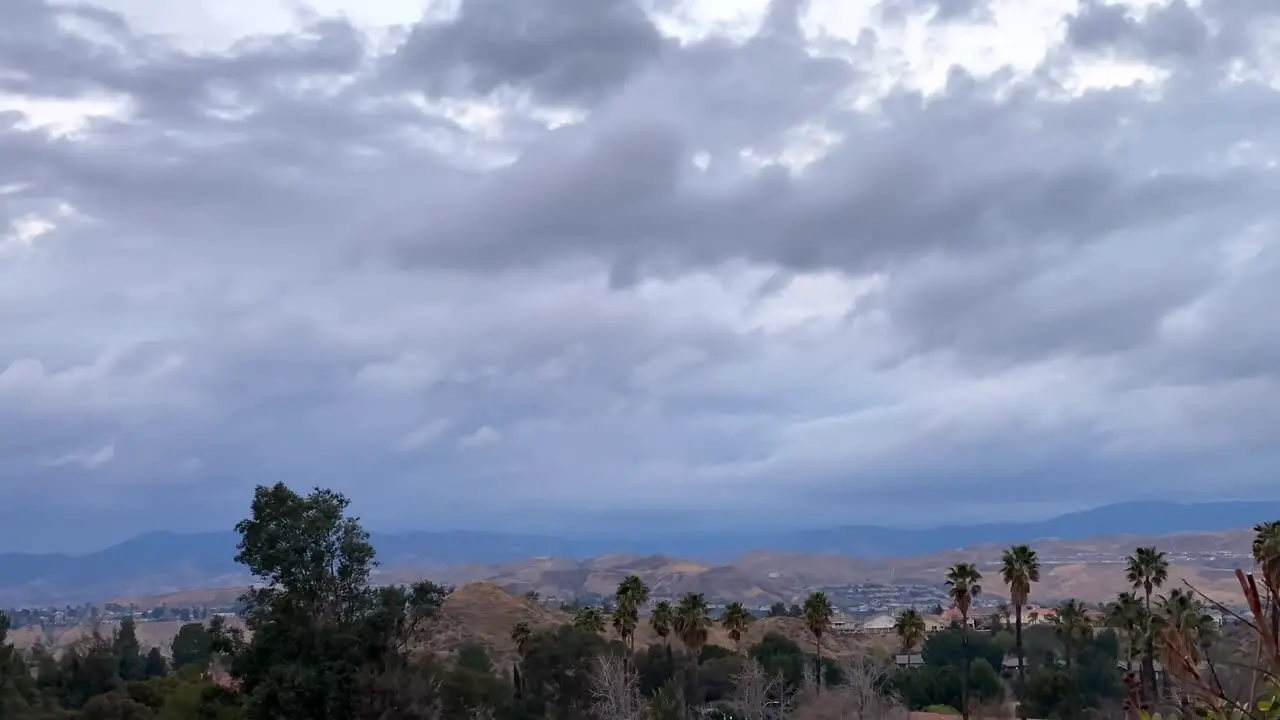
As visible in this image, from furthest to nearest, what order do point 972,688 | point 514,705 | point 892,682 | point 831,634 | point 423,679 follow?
point 831,634
point 972,688
point 892,682
point 514,705
point 423,679

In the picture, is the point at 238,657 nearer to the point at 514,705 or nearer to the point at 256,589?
the point at 256,589

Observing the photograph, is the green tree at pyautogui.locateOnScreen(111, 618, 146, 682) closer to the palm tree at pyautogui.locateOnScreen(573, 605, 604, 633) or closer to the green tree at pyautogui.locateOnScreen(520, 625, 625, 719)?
the palm tree at pyautogui.locateOnScreen(573, 605, 604, 633)

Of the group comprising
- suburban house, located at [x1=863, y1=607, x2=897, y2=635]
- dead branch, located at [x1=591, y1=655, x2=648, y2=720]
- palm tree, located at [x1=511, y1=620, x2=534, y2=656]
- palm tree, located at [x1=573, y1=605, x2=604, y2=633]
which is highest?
palm tree, located at [x1=573, y1=605, x2=604, y2=633]

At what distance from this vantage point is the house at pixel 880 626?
14138 centimetres

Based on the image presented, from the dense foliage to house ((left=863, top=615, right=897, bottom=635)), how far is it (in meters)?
46.2

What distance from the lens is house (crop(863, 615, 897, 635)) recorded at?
5566 inches

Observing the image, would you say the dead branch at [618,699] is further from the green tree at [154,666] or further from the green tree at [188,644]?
the green tree at [188,644]

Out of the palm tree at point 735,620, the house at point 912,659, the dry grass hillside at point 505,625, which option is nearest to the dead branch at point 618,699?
the palm tree at point 735,620

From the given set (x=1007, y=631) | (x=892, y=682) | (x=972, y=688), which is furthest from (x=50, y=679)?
(x=1007, y=631)

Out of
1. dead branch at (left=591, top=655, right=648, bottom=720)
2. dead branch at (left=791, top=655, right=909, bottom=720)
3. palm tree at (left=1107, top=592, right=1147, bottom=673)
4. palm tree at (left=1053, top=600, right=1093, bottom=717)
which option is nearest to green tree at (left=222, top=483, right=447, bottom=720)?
dead branch at (left=591, top=655, right=648, bottom=720)

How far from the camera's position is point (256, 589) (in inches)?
2141

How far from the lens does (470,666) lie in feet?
266

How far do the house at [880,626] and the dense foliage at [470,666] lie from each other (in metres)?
46.2

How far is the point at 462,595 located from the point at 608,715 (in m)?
82.0
